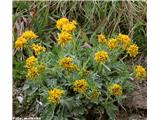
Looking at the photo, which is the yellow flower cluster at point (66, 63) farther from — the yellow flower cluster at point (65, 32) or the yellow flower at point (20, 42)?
the yellow flower at point (20, 42)

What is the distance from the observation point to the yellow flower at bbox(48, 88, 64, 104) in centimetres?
259

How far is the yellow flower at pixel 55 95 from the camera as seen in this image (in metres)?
2.59

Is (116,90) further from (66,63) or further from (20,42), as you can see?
(20,42)

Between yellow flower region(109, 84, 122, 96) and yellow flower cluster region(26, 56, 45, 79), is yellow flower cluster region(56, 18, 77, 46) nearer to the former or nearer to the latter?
yellow flower cluster region(26, 56, 45, 79)

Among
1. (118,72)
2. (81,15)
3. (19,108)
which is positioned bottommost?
(19,108)

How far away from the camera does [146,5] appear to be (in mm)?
3367

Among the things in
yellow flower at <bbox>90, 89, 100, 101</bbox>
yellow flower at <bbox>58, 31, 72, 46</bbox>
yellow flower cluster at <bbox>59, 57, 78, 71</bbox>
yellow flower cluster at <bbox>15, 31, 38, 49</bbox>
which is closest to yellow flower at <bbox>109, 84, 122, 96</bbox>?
yellow flower at <bbox>90, 89, 100, 101</bbox>

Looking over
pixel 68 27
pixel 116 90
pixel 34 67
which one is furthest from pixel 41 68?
pixel 116 90

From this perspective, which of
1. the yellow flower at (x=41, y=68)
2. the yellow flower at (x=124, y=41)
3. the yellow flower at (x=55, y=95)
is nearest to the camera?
the yellow flower at (x=55, y=95)

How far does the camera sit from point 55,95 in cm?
259

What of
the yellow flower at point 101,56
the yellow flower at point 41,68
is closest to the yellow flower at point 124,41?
the yellow flower at point 101,56

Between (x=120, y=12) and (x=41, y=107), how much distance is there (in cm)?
89
